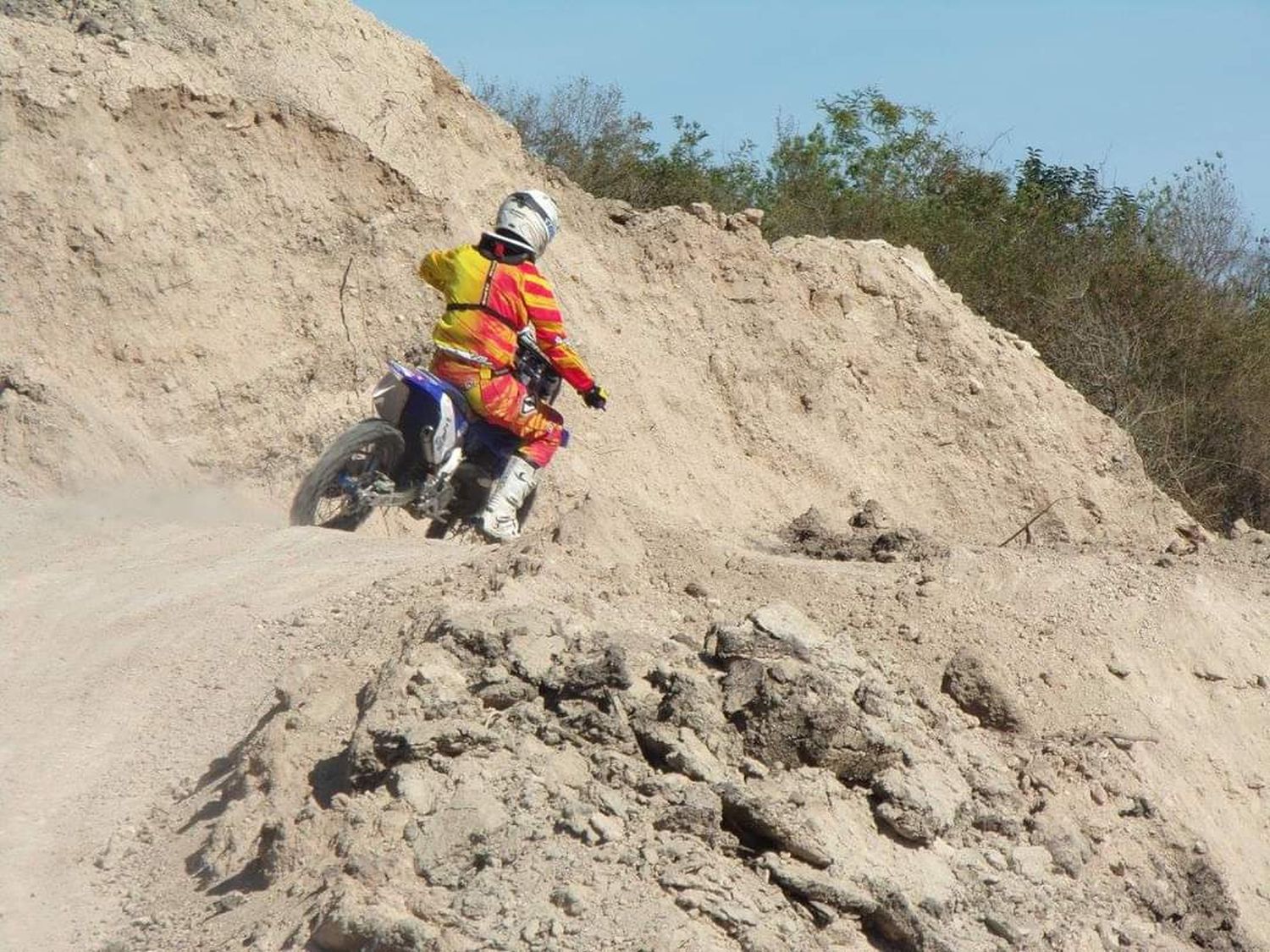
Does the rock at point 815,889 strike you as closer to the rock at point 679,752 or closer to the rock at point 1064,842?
the rock at point 679,752

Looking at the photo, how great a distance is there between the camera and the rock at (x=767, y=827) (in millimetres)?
5254

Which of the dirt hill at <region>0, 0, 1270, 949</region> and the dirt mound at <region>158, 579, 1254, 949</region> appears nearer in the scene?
the dirt mound at <region>158, 579, 1254, 949</region>

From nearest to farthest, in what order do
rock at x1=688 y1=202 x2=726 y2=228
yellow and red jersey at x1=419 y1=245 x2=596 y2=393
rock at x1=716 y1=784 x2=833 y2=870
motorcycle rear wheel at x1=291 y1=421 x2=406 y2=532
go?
rock at x1=716 y1=784 x2=833 y2=870
motorcycle rear wheel at x1=291 y1=421 x2=406 y2=532
yellow and red jersey at x1=419 y1=245 x2=596 y2=393
rock at x1=688 y1=202 x2=726 y2=228

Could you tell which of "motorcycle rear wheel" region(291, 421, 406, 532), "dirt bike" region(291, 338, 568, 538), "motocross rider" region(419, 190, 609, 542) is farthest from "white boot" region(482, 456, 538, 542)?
"motorcycle rear wheel" region(291, 421, 406, 532)

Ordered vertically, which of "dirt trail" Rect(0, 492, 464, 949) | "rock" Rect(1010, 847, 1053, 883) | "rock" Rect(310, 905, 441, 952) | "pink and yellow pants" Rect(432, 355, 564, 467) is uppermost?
"pink and yellow pants" Rect(432, 355, 564, 467)

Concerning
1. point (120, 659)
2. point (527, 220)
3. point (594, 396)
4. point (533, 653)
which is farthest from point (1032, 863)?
point (527, 220)

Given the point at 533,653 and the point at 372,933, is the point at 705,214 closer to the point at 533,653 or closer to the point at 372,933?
the point at 533,653

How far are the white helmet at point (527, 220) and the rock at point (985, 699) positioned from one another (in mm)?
3427

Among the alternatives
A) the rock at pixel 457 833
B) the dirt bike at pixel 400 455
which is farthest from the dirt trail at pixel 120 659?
the rock at pixel 457 833

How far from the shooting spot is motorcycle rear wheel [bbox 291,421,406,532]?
8.53 meters

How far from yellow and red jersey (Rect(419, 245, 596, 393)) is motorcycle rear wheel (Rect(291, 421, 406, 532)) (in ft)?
1.93

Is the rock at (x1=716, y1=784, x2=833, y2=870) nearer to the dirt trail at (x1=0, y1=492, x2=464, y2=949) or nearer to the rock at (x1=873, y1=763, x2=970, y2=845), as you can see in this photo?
the rock at (x1=873, y1=763, x2=970, y2=845)

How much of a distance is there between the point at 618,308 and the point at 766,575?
5.01 metres

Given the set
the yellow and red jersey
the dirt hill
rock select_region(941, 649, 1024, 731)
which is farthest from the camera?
the yellow and red jersey
